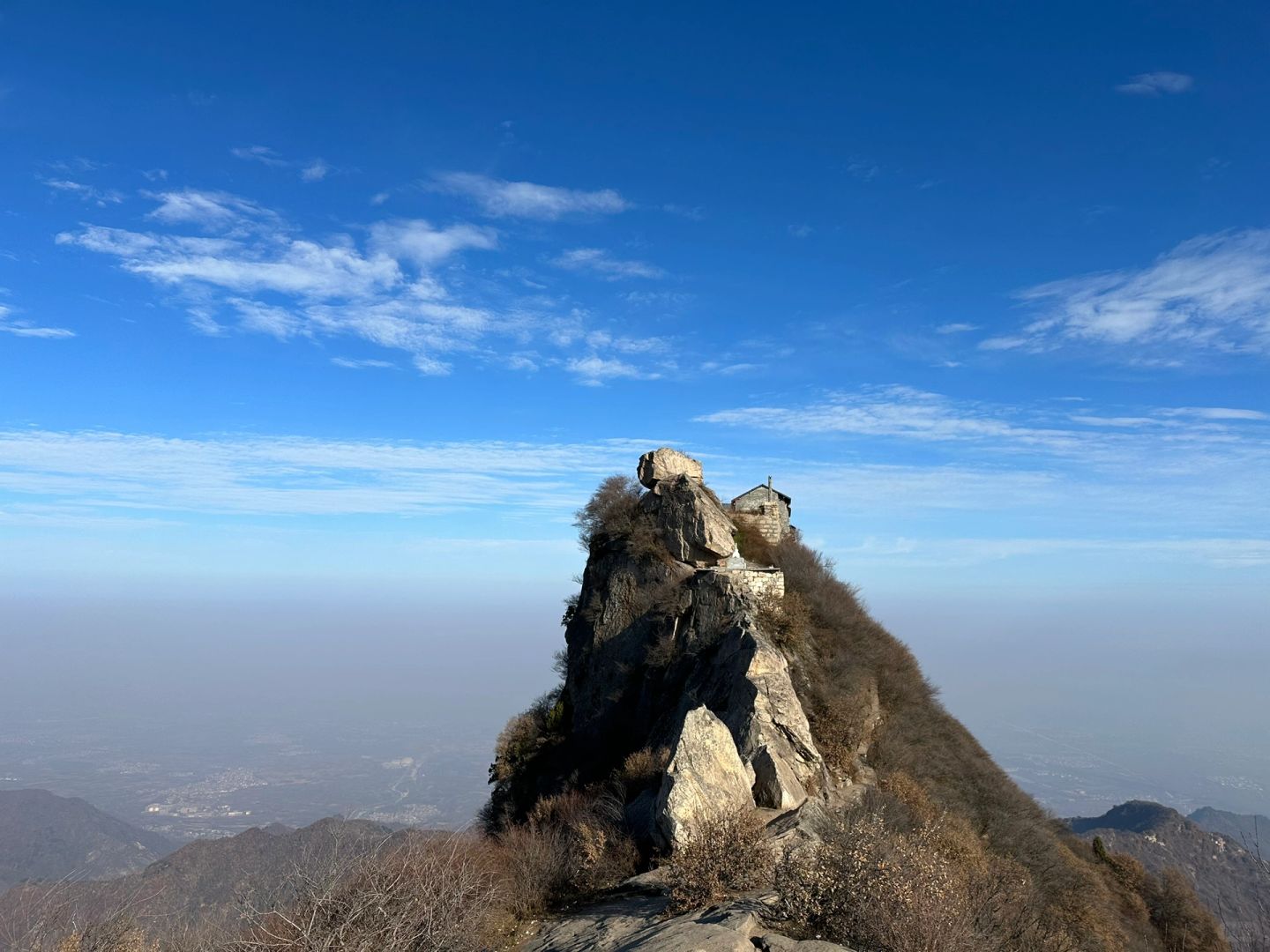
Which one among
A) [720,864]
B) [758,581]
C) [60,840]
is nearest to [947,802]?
[758,581]

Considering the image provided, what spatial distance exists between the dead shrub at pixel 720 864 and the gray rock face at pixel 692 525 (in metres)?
Answer: 14.8

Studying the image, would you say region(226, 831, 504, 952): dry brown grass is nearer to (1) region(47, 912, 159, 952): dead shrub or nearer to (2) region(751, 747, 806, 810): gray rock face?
(1) region(47, 912, 159, 952): dead shrub

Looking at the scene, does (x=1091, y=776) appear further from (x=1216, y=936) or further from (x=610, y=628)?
(x=610, y=628)

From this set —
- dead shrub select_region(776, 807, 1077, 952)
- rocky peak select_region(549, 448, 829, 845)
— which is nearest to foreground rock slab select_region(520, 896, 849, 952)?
dead shrub select_region(776, 807, 1077, 952)

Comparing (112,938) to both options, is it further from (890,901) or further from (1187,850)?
(1187,850)

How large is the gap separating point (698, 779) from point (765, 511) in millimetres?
18614

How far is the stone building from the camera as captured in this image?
29766 millimetres

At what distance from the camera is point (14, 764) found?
154125 millimetres

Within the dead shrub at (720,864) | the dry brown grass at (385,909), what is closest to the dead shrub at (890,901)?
the dead shrub at (720,864)

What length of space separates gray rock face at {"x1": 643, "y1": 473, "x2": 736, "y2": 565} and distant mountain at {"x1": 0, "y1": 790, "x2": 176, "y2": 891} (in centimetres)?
4552

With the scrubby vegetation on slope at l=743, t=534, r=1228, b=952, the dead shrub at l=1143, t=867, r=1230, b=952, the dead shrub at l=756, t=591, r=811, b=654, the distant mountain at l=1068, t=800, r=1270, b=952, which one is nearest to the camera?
the scrubby vegetation on slope at l=743, t=534, r=1228, b=952

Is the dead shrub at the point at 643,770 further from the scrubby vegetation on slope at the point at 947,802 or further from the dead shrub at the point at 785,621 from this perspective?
the dead shrub at the point at 785,621

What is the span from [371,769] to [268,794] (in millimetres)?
38866

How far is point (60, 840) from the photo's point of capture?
60.8 metres
